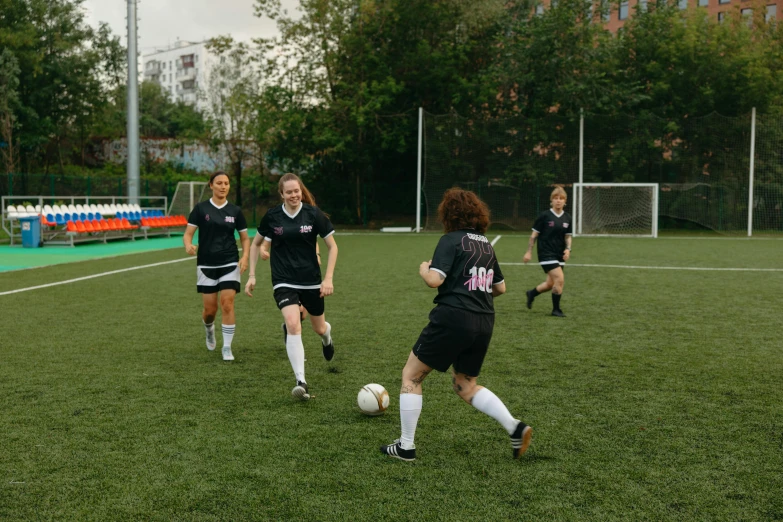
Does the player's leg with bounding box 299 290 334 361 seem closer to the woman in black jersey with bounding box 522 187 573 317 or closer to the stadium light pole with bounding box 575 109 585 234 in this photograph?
the woman in black jersey with bounding box 522 187 573 317

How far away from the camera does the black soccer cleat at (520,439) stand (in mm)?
4199

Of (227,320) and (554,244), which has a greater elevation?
(554,244)

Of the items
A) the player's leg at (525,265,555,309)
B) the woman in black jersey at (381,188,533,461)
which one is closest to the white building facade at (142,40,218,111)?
the player's leg at (525,265,555,309)

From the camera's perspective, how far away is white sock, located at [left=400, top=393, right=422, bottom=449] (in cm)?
425

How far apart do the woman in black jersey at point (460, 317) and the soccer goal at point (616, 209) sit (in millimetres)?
24730

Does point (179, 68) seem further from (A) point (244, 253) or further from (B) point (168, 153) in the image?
(A) point (244, 253)

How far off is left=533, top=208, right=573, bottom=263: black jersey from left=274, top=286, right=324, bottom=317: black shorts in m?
4.56

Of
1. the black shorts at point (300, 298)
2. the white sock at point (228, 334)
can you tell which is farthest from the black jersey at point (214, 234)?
the black shorts at point (300, 298)

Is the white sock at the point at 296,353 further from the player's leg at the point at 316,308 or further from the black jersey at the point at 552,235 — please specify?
the black jersey at the point at 552,235

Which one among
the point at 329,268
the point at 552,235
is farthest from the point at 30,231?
the point at 329,268

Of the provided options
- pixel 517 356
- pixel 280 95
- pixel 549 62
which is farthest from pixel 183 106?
pixel 517 356

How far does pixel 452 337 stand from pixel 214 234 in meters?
3.53

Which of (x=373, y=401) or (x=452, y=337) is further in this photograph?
(x=373, y=401)

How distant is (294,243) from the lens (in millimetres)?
5996
